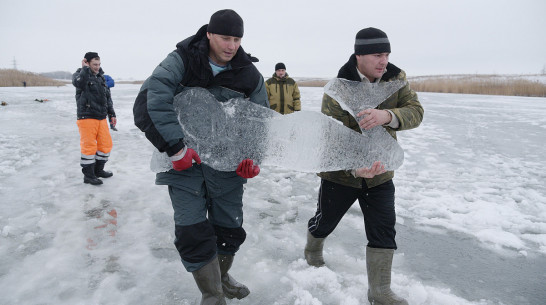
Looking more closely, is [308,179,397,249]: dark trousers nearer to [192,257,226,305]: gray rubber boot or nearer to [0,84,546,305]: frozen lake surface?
[0,84,546,305]: frozen lake surface

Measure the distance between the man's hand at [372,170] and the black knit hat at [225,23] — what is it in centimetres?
113

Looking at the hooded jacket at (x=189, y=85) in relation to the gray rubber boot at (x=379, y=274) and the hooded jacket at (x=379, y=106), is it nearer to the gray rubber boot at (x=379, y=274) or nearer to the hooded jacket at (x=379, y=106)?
the hooded jacket at (x=379, y=106)

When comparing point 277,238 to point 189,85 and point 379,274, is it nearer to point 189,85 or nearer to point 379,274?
point 379,274

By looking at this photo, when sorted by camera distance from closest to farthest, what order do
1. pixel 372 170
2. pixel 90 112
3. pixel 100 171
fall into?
pixel 372 170 → pixel 90 112 → pixel 100 171

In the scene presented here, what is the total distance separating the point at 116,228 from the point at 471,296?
3041mm

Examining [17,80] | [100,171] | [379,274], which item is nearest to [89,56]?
[100,171]

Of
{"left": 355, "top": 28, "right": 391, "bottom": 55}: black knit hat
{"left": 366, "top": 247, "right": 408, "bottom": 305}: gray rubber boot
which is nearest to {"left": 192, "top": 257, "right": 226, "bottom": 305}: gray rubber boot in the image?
{"left": 366, "top": 247, "right": 408, "bottom": 305}: gray rubber boot

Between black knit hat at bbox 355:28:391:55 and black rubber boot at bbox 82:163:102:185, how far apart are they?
3857mm

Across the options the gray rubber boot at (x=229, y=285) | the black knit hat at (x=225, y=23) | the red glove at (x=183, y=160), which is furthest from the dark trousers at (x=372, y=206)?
the black knit hat at (x=225, y=23)

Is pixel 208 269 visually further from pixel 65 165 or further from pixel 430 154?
pixel 430 154

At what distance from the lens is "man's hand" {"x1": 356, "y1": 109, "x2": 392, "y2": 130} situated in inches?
81.4

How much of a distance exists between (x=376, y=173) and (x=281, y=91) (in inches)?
173

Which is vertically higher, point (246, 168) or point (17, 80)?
point (17, 80)

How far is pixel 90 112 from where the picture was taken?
14.9 feet
